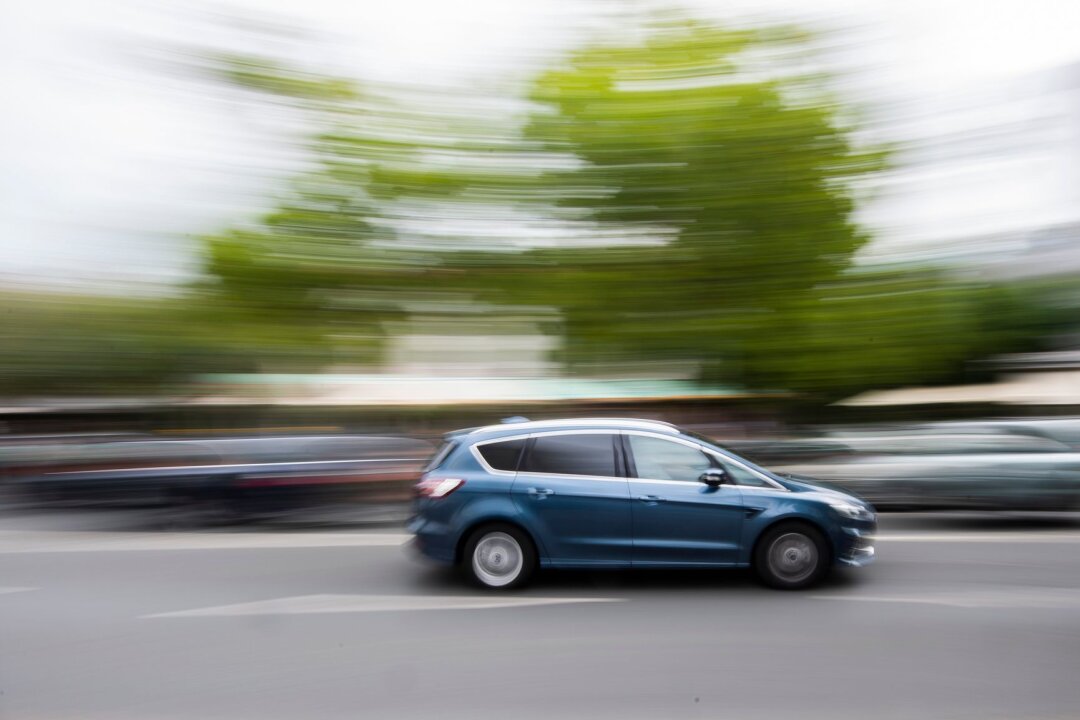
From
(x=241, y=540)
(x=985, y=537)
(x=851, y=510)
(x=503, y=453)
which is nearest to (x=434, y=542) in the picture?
(x=503, y=453)

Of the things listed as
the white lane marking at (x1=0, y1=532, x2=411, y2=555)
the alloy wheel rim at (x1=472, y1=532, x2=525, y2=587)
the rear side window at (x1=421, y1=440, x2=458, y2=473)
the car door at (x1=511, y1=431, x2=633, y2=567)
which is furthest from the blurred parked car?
the rear side window at (x1=421, y1=440, x2=458, y2=473)

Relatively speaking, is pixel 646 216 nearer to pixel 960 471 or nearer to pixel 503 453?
pixel 960 471

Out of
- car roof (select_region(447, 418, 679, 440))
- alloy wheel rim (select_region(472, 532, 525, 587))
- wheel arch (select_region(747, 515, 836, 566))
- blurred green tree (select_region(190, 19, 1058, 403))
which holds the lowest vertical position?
alloy wheel rim (select_region(472, 532, 525, 587))

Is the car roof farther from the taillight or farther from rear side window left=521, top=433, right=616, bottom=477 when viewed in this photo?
the taillight

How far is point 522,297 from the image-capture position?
58.1 ft

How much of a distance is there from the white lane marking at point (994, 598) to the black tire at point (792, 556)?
0.21 meters

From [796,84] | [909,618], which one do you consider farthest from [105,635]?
[796,84]

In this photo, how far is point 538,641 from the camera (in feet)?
17.1

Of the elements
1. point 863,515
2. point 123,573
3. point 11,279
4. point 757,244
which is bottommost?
point 123,573

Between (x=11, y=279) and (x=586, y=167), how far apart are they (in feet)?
46.8

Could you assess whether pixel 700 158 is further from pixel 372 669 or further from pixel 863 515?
pixel 372 669

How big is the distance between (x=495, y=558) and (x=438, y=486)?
73 centimetres

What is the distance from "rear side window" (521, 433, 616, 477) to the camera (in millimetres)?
6328

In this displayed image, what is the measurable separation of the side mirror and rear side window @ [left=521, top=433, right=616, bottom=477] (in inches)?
28.0
